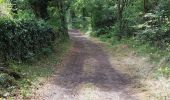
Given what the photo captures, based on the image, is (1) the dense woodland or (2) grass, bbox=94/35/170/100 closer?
(2) grass, bbox=94/35/170/100

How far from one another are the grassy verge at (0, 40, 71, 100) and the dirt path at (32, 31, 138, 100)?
1.56 feet

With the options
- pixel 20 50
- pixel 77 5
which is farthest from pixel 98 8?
pixel 20 50

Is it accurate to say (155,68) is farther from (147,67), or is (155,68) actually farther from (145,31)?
(145,31)

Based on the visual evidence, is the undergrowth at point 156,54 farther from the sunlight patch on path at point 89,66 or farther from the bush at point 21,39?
the bush at point 21,39

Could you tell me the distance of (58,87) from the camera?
1432 centimetres

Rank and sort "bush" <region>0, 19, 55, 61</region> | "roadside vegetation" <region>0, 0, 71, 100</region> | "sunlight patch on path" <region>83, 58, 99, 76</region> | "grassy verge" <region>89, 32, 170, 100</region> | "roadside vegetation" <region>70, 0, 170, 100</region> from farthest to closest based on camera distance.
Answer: "sunlight patch on path" <region>83, 58, 99, 76</region>, "bush" <region>0, 19, 55, 61</region>, "roadside vegetation" <region>70, 0, 170, 100</region>, "roadside vegetation" <region>0, 0, 71, 100</region>, "grassy verge" <region>89, 32, 170, 100</region>

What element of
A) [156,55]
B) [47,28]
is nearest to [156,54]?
[156,55]

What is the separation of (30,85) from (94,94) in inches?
113

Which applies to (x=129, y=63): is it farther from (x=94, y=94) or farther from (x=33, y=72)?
(x=94, y=94)

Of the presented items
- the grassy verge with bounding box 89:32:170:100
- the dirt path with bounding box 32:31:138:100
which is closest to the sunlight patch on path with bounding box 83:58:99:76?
the dirt path with bounding box 32:31:138:100

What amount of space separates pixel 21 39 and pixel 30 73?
291cm

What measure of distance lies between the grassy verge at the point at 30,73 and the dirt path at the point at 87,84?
0.47 m

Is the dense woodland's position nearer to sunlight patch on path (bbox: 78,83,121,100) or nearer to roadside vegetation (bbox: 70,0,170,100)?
roadside vegetation (bbox: 70,0,170,100)

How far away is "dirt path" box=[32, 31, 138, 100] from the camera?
41.7ft
